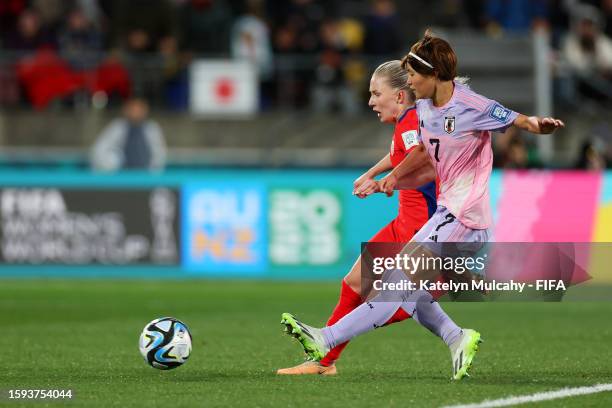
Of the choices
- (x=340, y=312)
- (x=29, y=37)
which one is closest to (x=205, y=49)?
(x=29, y=37)

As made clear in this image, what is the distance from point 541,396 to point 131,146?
11.7m

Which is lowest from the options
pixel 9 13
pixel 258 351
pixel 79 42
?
pixel 258 351

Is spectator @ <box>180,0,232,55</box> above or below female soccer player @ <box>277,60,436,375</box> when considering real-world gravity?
above

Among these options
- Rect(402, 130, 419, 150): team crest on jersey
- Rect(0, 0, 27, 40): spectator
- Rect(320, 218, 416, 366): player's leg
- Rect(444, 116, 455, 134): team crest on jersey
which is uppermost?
Rect(0, 0, 27, 40): spectator

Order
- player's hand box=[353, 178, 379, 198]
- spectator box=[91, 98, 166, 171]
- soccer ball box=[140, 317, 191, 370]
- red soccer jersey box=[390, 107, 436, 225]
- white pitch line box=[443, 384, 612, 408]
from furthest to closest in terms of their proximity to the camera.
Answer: spectator box=[91, 98, 166, 171] < soccer ball box=[140, 317, 191, 370] < red soccer jersey box=[390, 107, 436, 225] < player's hand box=[353, 178, 379, 198] < white pitch line box=[443, 384, 612, 408]

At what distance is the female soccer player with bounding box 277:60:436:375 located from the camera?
8.78 m

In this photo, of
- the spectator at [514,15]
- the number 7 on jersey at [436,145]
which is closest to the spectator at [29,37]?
the spectator at [514,15]

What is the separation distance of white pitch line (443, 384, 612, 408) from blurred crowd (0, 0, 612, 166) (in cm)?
1285

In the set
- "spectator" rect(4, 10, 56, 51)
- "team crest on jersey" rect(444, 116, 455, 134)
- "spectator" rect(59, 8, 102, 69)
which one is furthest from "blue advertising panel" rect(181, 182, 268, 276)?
"team crest on jersey" rect(444, 116, 455, 134)

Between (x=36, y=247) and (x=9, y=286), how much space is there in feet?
3.12

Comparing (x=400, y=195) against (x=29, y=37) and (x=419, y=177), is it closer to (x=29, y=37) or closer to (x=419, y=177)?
(x=419, y=177)

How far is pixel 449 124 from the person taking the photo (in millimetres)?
8234

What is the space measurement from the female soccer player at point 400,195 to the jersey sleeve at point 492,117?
1.92ft

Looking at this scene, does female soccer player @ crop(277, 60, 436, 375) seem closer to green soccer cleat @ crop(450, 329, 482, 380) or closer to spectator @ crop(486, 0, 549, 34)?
green soccer cleat @ crop(450, 329, 482, 380)
